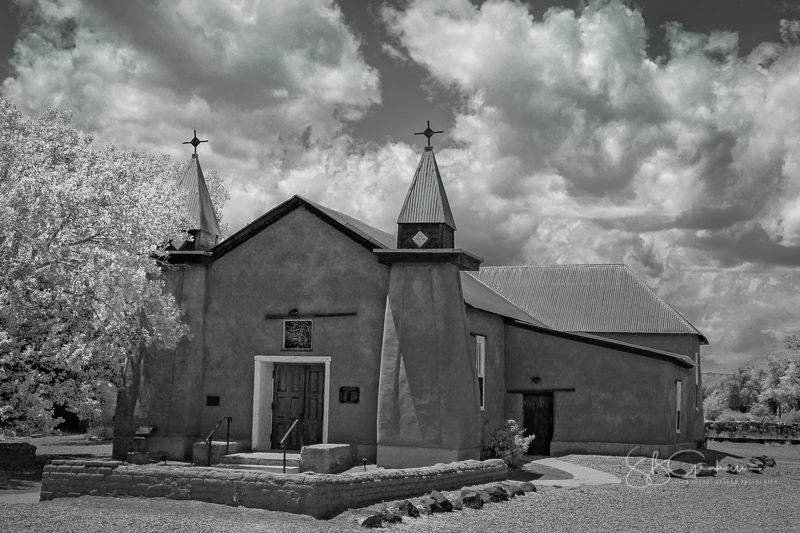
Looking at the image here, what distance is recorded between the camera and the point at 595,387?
2431cm

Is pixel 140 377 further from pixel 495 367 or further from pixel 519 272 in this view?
pixel 519 272

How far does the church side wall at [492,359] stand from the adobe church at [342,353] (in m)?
0.12

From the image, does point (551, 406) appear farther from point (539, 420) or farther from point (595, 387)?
point (595, 387)

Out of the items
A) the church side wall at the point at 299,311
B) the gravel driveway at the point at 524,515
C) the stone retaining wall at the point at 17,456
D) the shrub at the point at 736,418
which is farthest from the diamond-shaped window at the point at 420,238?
the shrub at the point at 736,418

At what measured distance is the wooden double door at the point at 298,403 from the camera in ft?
65.6

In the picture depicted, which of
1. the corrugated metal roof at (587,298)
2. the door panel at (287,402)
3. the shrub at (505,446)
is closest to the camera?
the door panel at (287,402)

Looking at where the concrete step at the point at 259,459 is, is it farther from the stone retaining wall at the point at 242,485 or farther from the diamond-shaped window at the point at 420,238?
the diamond-shaped window at the point at 420,238

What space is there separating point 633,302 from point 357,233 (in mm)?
17031

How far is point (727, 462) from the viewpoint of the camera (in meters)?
25.3

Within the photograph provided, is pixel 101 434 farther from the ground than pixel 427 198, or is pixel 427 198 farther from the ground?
pixel 427 198

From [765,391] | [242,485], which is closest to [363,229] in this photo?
[242,485]

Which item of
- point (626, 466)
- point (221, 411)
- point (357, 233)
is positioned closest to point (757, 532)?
point (626, 466)

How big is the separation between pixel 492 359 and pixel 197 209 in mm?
9394

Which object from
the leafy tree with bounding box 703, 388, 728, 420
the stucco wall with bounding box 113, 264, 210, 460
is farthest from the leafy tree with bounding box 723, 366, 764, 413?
the stucco wall with bounding box 113, 264, 210, 460
